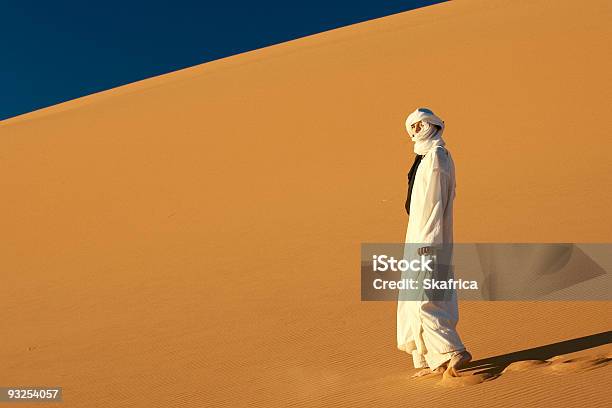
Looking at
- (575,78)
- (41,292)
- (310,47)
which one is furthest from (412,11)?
(41,292)

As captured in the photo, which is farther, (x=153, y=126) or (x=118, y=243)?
(x=153, y=126)

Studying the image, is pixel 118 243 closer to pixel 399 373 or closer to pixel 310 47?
Answer: pixel 399 373

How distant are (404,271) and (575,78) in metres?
12.9

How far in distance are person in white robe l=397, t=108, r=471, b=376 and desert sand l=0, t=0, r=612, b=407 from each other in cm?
21

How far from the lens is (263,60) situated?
91.8 ft

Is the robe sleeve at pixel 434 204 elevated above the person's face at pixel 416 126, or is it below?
below

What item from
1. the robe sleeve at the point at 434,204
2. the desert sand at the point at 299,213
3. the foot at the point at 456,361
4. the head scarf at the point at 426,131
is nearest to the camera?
the foot at the point at 456,361

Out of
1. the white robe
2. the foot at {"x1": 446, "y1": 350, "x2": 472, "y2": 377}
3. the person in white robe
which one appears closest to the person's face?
the person in white robe

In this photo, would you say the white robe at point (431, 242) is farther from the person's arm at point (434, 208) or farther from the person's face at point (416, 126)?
the person's face at point (416, 126)

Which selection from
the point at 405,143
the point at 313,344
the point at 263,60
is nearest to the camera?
the point at 313,344

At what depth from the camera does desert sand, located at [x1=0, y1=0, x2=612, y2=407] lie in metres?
6.27

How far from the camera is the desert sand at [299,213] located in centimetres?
627

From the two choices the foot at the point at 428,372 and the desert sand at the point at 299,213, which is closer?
the foot at the point at 428,372

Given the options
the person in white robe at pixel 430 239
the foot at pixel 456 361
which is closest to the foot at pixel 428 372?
the person in white robe at pixel 430 239
